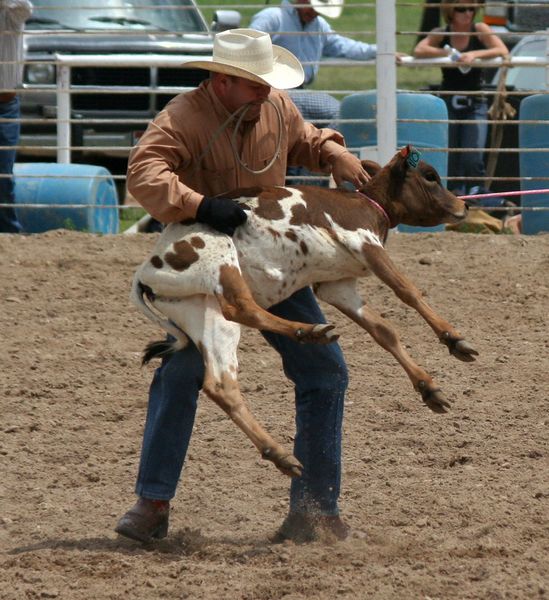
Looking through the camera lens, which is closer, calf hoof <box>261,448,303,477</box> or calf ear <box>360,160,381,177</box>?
calf hoof <box>261,448,303,477</box>

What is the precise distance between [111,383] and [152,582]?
99.1 inches

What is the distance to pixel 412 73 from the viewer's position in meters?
27.8

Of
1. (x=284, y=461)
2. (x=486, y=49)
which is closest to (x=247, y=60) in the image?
(x=284, y=461)

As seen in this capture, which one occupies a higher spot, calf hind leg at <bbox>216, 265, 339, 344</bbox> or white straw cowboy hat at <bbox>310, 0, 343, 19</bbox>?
white straw cowboy hat at <bbox>310, 0, 343, 19</bbox>

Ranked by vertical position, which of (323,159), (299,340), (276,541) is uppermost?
(323,159)

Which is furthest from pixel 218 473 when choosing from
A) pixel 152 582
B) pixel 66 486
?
pixel 152 582

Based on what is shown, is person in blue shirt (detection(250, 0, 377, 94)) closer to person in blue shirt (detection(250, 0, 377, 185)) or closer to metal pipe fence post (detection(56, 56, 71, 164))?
person in blue shirt (detection(250, 0, 377, 185))

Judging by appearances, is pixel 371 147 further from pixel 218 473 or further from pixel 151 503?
pixel 151 503

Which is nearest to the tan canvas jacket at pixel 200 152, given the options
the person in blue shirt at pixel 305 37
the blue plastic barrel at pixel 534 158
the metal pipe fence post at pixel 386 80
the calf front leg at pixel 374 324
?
the calf front leg at pixel 374 324

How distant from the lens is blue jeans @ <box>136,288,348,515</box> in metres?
4.45

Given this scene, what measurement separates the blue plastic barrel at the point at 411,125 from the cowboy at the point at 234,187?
16.1ft

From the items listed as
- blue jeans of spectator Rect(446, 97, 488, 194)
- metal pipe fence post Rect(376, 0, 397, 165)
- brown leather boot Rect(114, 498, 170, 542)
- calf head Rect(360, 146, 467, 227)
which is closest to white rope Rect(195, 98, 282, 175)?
calf head Rect(360, 146, 467, 227)

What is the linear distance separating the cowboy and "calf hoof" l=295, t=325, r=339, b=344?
1.56 feet

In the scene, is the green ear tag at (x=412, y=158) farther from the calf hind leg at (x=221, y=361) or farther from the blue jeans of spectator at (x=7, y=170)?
the blue jeans of spectator at (x=7, y=170)
